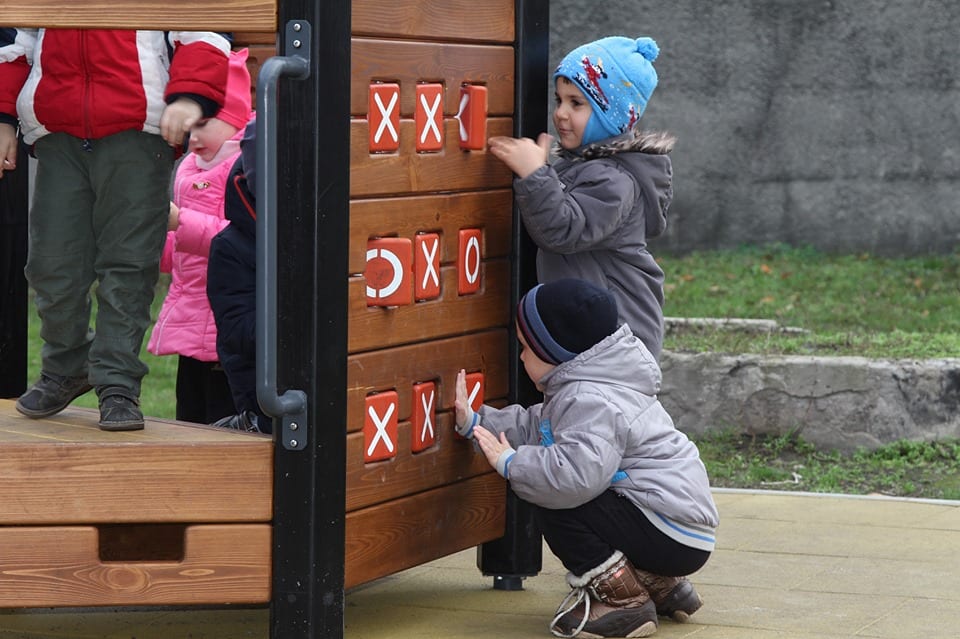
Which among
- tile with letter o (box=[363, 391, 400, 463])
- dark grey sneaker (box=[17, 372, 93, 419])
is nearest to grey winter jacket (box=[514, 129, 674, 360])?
tile with letter o (box=[363, 391, 400, 463])

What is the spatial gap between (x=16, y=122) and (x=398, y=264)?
40.0 inches

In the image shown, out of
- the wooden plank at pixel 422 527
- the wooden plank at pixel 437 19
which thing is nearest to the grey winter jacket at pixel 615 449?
the wooden plank at pixel 422 527

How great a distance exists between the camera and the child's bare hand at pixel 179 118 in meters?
3.79

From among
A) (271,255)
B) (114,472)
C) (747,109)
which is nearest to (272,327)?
(271,255)

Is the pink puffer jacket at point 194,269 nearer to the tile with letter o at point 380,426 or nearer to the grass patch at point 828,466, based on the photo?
the tile with letter o at point 380,426

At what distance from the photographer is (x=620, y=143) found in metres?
4.29

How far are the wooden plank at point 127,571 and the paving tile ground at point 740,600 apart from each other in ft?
1.69

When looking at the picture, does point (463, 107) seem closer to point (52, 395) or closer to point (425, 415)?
point (425, 415)

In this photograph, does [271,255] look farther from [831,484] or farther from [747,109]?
[747,109]

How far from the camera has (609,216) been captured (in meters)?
4.18

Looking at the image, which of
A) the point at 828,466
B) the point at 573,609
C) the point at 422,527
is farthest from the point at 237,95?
the point at 828,466

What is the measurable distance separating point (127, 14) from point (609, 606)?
5.80 ft

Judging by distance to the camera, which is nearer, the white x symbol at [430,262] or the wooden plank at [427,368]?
the wooden plank at [427,368]

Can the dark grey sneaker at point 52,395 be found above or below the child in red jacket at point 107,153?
below
